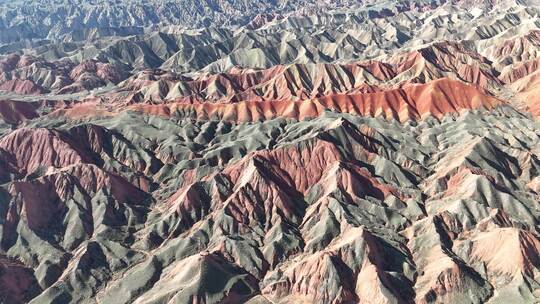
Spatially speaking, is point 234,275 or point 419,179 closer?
point 234,275

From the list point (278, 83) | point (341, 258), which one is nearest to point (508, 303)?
point (341, 258)

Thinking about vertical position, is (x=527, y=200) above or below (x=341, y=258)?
below

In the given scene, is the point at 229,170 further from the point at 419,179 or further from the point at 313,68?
the point at 313,68

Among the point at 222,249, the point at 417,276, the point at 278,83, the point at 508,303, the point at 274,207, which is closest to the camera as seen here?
the point at 508,303

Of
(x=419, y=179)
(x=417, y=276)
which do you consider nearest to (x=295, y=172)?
(x=419, y=179)

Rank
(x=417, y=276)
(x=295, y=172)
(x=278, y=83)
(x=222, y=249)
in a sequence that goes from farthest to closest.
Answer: (x=278, y=83) → (x=295, y=172) → (x=222, y=249) → (x=417, y=276)

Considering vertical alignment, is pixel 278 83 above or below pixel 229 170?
below

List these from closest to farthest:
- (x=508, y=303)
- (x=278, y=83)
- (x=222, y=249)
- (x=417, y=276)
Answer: (x=508, y=303) → (x=417, y=276) → (x=222, y=249) → (x=278, y=83)

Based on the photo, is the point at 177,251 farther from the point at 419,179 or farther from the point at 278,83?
the point at 278,83

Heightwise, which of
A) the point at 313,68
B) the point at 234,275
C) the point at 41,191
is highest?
the point at 41,191
